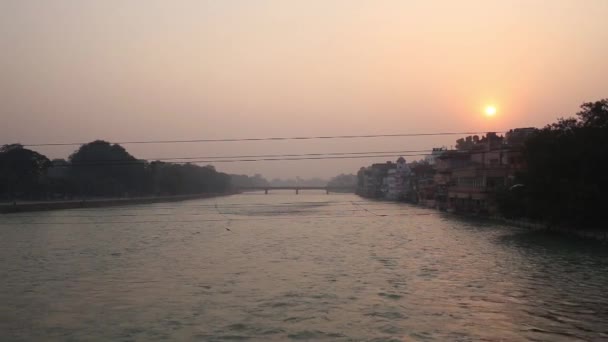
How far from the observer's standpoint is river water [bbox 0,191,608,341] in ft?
38.5

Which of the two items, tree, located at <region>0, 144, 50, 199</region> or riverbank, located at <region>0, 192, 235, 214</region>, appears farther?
tree, located at <region>0, 144, 50, 199</region>

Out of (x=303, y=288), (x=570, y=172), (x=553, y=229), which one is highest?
(x=570, y=172)

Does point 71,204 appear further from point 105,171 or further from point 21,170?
point 105,171

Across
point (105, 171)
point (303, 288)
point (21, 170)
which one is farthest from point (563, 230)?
point (105, 171)

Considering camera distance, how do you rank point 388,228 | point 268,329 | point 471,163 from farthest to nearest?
point 471,163, point 388,228, point 268,329

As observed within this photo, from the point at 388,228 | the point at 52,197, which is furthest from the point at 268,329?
the point at 52,197

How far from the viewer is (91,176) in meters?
75.8

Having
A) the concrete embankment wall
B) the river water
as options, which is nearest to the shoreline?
the concrete embankment wall

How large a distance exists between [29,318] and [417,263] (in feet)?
44.4

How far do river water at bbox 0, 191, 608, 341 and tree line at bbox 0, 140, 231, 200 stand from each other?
80.9ft

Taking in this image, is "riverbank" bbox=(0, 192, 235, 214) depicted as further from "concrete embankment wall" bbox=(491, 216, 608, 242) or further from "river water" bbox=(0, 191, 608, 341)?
"concrete embankment wall" bbox=(491, 216, 608, 242)

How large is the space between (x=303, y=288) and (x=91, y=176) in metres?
65.9

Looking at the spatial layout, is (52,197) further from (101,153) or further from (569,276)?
(569,276)

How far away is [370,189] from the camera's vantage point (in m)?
115
